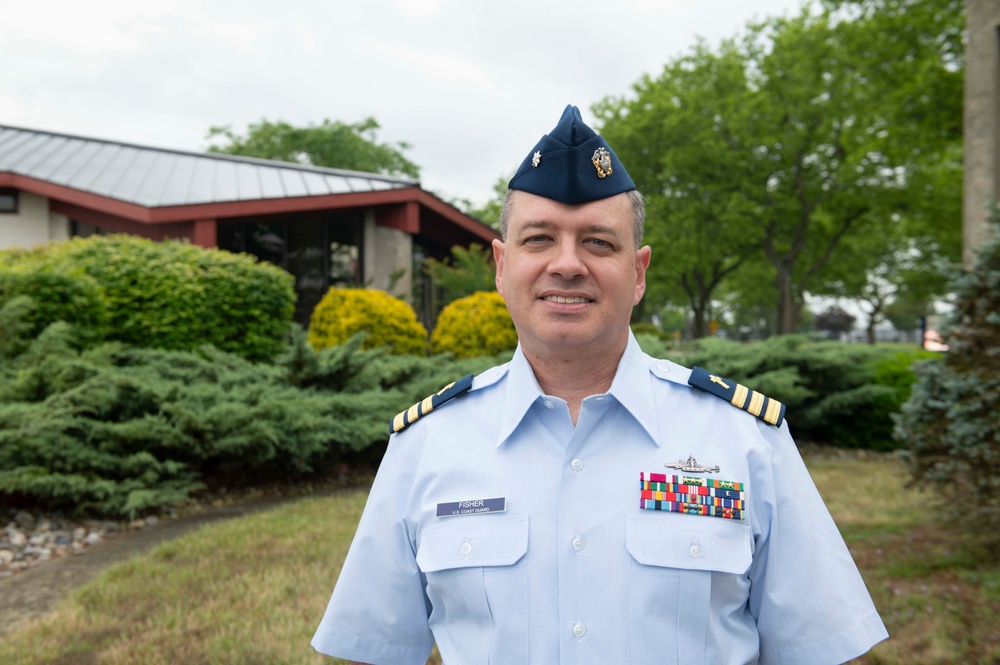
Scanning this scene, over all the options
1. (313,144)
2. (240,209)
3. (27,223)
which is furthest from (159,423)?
(313,144)

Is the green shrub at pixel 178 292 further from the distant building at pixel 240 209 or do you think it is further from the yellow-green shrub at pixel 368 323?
the distant building at pixel 240 209

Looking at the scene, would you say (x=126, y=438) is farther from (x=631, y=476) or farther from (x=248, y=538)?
(x=631, y=476)

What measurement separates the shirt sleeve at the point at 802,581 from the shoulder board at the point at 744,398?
11cm

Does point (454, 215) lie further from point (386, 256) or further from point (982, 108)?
point (982, 108)

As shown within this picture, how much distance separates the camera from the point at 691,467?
1.73 metres

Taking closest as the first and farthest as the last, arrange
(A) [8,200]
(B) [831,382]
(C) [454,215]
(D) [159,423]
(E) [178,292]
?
(D) [159,423] < (E) [178,292] < (B) [831,382] < (A) [8,200] < (C) [454,215]

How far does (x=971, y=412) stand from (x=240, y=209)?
11.3 m

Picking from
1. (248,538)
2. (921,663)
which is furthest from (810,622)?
(248,538)

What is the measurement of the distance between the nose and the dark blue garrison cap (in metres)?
0.11

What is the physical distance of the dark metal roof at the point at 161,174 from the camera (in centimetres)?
1344

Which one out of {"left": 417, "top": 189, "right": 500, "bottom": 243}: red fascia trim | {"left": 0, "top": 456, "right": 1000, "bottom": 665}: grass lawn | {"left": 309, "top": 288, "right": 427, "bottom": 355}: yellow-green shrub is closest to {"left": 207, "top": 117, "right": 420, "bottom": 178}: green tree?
{"left": 417, "top": 189, "right": 500, "bottom": 243}: red fascia trim

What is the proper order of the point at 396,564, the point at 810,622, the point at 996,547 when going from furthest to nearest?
the point at 996,547 → the point at 396,564 → the point at 810,622

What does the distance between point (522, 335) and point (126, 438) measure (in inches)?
216

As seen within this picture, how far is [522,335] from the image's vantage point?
187 cm
